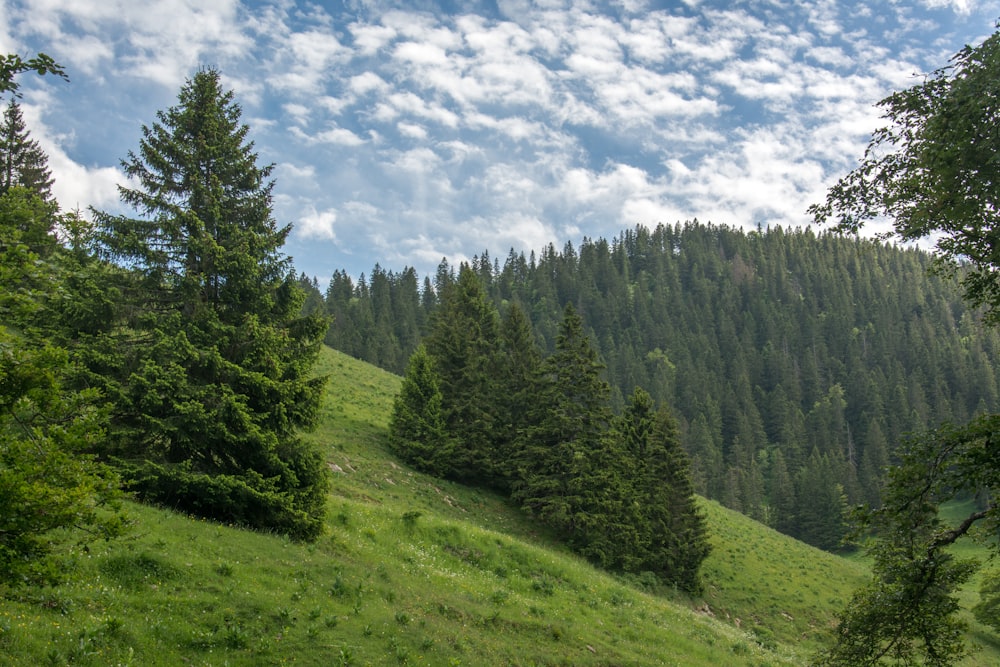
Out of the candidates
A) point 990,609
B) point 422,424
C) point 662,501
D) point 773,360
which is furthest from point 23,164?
point 773,360

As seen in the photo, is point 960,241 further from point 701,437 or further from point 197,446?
point 701,437

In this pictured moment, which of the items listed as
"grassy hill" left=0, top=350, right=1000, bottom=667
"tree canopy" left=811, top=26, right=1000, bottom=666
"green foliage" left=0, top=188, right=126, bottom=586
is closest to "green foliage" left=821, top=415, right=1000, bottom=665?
"tree canopy" left=811, top=26, right=1000, bottom=666

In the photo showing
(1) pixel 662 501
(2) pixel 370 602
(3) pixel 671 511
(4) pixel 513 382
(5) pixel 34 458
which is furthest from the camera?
(4) pixel 513 382

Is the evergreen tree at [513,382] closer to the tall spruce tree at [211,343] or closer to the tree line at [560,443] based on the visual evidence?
the tree line at [560,443]

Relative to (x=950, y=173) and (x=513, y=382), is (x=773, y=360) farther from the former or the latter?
(x=950, y=173)

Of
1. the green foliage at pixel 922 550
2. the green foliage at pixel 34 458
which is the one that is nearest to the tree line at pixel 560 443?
the green foliage at pixel 922 550

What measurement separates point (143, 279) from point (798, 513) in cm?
10025

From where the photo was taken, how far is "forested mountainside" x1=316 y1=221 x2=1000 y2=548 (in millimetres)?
106188

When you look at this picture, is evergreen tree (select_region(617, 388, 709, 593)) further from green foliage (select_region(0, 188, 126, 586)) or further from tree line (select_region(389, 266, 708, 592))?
green foliage (select_region(0, 188, 126, 586))

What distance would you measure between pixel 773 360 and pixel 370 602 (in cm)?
16899

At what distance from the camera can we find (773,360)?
165375 millimetres

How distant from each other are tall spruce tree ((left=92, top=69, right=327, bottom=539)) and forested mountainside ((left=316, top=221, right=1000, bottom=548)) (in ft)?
285

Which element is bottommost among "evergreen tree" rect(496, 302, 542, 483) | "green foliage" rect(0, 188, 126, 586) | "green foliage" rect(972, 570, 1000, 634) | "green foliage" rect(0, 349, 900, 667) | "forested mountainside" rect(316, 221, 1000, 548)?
"green foliage" rect(0, 349, 900, 667)

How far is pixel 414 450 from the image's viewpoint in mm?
35562
